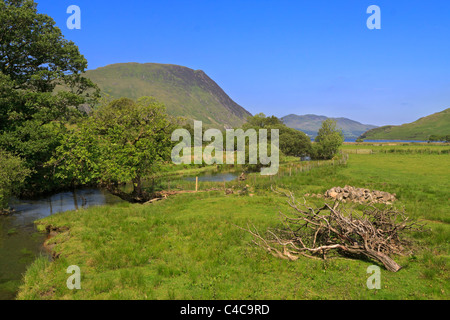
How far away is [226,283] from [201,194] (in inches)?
827

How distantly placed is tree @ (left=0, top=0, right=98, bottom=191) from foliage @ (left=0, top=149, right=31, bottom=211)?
7.16ft

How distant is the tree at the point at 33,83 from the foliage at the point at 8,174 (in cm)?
218

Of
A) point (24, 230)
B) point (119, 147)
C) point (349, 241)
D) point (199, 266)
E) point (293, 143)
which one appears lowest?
point (24, 230)

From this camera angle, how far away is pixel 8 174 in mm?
21875

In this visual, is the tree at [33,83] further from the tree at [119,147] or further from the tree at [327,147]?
the tree at [327,147]

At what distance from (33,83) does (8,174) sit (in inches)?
481

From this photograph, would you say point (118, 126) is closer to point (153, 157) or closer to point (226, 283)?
point (153, 157)

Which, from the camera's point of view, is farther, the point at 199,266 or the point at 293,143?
the point at 293,143

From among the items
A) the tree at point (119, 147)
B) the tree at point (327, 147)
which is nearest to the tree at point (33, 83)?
the tree at point (119, 147)

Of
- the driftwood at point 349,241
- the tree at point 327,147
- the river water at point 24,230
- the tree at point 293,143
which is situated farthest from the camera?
the tree at point 293,143

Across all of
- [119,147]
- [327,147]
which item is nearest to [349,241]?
[119,147]

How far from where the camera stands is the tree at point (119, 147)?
90.8ft

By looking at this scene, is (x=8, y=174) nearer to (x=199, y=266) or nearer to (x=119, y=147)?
(x=119, y=147)
